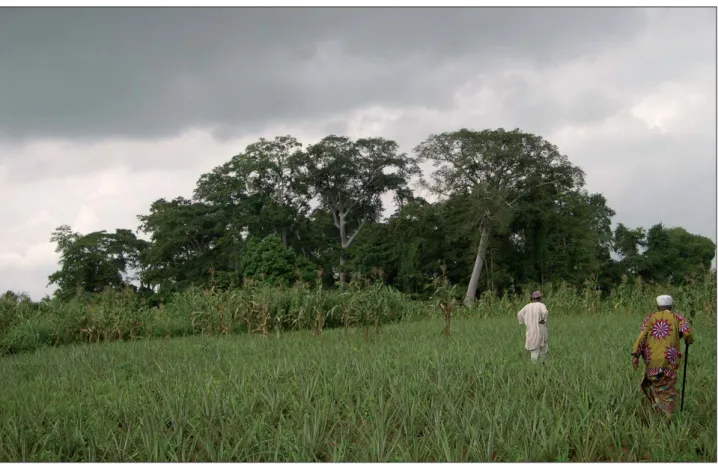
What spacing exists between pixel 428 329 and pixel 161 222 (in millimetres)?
26714

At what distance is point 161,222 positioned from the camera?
36.5 m

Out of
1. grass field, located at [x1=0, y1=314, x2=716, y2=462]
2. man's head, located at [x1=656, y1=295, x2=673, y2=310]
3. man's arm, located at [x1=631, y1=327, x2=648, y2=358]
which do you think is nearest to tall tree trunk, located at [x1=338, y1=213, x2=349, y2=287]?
grass field, located at [x1=0, y1=314, x2=716, y2=462]

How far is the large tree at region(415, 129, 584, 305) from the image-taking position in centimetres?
3388

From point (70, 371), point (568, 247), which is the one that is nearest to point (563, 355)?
point (70, 371)

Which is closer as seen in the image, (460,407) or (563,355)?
(460,407)

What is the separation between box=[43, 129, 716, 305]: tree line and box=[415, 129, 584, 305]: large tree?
68 millimetres

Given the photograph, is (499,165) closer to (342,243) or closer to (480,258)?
(480,258)

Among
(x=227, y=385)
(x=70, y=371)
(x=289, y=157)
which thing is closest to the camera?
(x=227, y=385)

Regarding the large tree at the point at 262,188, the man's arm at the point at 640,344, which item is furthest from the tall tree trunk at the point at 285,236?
the man's arm at the point at 640,344

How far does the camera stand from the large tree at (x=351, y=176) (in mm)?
39281

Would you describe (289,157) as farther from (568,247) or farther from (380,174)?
(568,247)

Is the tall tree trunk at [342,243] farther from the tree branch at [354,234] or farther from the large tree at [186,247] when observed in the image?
the large tree at [186,247]

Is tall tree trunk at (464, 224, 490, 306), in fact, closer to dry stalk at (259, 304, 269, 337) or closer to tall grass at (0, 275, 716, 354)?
tall grass at (0, 275, 716, 354)

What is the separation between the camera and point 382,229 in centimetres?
3772
